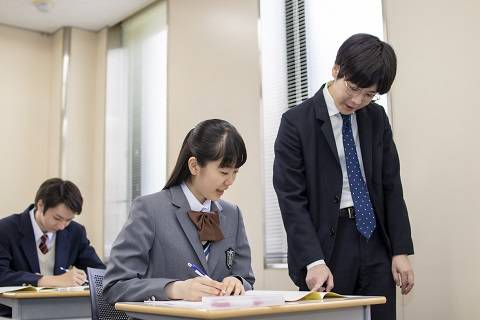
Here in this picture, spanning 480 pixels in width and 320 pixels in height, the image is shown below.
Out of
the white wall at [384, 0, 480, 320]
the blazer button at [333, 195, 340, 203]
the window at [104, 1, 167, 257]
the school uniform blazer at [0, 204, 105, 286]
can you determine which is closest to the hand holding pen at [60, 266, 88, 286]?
the school uniform blazer at [0, 204, 105, 286]

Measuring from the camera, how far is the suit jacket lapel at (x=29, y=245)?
137 inches

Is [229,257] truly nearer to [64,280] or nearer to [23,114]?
[64,280]

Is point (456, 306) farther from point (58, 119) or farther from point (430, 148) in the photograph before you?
point (58, 119)

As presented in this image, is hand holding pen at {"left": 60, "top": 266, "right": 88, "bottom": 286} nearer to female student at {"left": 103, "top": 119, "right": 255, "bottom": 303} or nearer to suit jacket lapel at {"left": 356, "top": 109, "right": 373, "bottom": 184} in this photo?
female student at {"left": 103, "top": 119, "right": 255, "bottom": 303}

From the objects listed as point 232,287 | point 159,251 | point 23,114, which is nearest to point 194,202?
point 159,251

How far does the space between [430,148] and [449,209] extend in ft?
1.02

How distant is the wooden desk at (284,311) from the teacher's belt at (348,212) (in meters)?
0.54

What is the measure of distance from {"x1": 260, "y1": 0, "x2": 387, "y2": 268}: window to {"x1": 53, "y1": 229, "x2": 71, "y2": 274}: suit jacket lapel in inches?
47.9

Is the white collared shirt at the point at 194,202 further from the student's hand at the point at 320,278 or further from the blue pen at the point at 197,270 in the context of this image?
the student's hand at the point at 320,278

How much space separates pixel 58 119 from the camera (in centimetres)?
591

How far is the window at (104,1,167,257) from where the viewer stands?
17.1 feet

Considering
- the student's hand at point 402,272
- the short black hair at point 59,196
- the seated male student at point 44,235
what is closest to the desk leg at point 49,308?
the seated male student at point 44,235

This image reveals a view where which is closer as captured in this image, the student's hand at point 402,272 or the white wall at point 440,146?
the student's hand at point 402,272

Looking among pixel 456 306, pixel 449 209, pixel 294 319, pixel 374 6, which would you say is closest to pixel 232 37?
pixel 374 6
